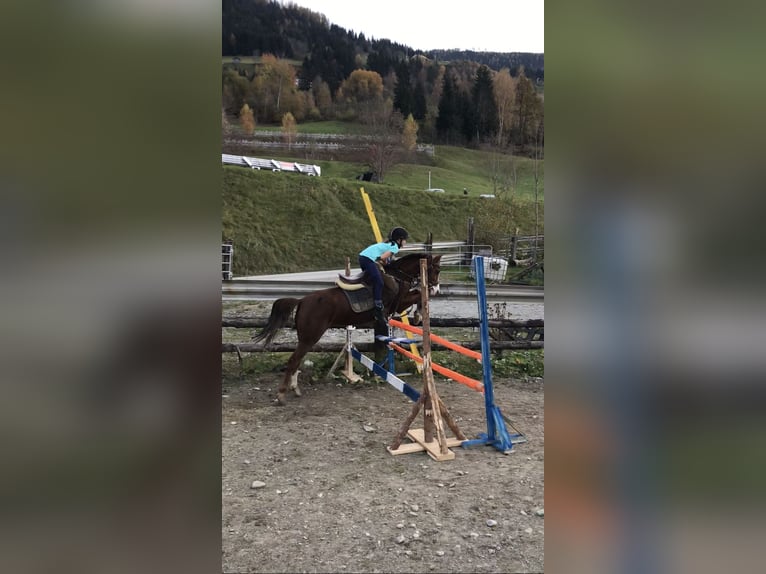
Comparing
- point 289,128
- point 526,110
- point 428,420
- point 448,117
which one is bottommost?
point 428,420

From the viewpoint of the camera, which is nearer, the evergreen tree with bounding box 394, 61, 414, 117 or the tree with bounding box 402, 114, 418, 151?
the evergreen tree with bounding box 394, 61, 414, 117

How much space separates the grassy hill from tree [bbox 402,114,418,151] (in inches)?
39.8

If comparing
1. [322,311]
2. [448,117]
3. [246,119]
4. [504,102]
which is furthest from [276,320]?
[246,119]

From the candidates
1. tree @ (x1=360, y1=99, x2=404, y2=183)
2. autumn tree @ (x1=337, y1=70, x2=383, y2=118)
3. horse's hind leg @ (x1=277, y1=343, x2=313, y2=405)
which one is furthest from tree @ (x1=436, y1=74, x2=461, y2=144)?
horse's hind leg @ (x1=277, y1=343, x2=313, y2=405)

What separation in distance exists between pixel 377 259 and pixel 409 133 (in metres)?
9.01

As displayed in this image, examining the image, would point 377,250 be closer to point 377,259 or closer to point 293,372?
point 377,259

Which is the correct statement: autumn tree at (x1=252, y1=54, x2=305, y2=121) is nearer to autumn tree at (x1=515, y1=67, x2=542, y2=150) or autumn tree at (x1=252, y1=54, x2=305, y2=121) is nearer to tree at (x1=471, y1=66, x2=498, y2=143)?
tree at (x1=471, y1=66, x2=498, y2=143)

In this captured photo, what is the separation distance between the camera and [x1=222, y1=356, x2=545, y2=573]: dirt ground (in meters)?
2.85

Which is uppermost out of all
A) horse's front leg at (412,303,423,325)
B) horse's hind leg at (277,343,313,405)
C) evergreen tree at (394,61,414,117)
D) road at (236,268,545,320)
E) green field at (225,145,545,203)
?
evergreen tree at (394,61,414,117)

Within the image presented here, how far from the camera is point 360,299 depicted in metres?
5.82
